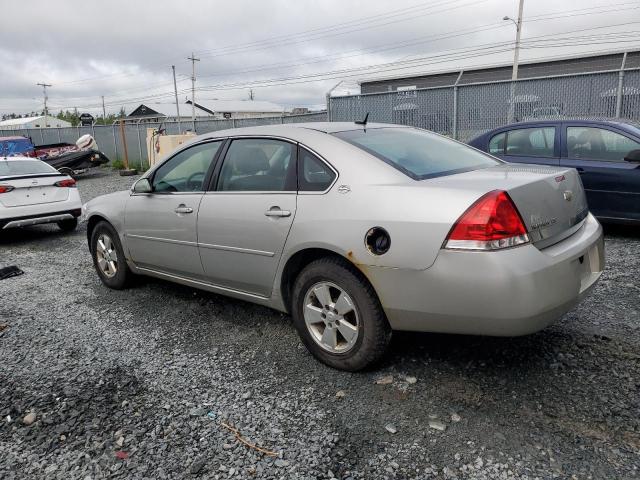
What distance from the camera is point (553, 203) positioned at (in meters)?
2.96

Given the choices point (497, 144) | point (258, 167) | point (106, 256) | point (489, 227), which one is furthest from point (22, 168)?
point (489, 227)

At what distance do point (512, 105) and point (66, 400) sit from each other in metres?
9.85

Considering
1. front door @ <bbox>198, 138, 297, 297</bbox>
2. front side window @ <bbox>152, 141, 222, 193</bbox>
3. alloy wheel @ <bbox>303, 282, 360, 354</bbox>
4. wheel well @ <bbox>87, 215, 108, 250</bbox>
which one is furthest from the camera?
wheel well @ <bbox>87, 215, 108, 250</bbox>

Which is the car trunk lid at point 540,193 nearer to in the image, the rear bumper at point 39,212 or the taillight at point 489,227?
the taillight at point 489,227

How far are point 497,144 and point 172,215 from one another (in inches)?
193

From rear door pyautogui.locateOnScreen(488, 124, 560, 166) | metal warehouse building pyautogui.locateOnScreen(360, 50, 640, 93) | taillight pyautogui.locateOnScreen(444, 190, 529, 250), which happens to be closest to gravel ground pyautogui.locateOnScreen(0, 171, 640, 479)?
taillight pyautogui.locateOnScreen(444, 190, 529, 250)

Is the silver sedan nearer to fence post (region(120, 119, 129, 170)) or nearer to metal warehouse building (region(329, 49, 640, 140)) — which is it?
metal warehouse building (region(329, 49, 640, 140))

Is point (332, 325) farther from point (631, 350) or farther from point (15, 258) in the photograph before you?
point (15, 258)

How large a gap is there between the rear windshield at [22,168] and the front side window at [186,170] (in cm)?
517

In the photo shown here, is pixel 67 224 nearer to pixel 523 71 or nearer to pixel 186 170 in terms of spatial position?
pixel 186 170

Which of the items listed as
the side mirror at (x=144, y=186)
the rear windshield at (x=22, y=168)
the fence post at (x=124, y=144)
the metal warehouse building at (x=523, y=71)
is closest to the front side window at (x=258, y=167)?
the side mirror at (x=144, y=186)

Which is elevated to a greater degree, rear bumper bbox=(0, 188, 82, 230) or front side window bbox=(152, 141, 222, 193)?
front side window bbox=(152, 141, 222, 193)

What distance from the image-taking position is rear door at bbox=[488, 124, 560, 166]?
22.2ft

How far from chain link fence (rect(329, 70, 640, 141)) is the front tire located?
7213mm
